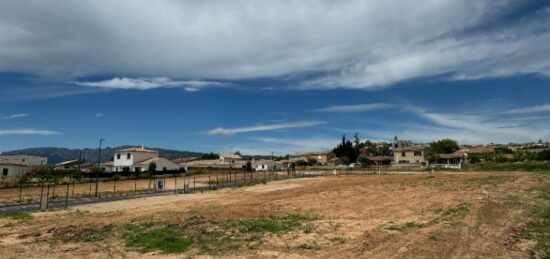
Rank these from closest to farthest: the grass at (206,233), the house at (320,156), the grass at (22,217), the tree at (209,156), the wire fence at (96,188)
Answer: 1. the grass at (206,233)
2. the grass at (22,217)
3. the wire fence at (96,188)
4. the house at (320,156)
5. the tree at (209,156)

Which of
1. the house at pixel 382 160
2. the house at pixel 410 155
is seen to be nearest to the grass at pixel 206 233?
the house at pixel 410 155

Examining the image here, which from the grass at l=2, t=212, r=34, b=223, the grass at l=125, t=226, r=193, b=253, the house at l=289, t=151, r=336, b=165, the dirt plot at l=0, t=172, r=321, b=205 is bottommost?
the grass at l=125, t=226, r=193, b=253

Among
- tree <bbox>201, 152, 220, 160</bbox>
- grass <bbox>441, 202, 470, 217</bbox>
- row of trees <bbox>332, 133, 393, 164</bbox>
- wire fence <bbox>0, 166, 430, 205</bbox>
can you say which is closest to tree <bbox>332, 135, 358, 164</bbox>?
row of trees <bbox>332, 133, 393, 164</bbox>

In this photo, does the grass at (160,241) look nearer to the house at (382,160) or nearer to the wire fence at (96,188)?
the wire fence at (96,188)

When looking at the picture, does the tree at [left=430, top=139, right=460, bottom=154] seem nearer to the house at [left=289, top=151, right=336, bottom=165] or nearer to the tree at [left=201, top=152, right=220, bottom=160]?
the house at [left=289, top=151, right=336, bottom=165]

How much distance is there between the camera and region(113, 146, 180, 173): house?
3915 inches

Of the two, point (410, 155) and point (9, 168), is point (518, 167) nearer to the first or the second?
point (410, 155)

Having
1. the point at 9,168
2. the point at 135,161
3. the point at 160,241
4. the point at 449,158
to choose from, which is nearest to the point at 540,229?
the point at 160,241

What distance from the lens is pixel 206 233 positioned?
16594 mm

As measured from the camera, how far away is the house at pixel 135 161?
9944 cm

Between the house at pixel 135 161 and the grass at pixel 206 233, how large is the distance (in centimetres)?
8152

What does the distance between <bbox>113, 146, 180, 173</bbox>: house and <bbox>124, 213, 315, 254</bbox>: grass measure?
81.5 m

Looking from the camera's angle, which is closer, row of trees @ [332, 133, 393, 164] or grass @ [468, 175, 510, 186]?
grass @ [468, 175, 510, 186]

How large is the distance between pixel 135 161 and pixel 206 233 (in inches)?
3529
